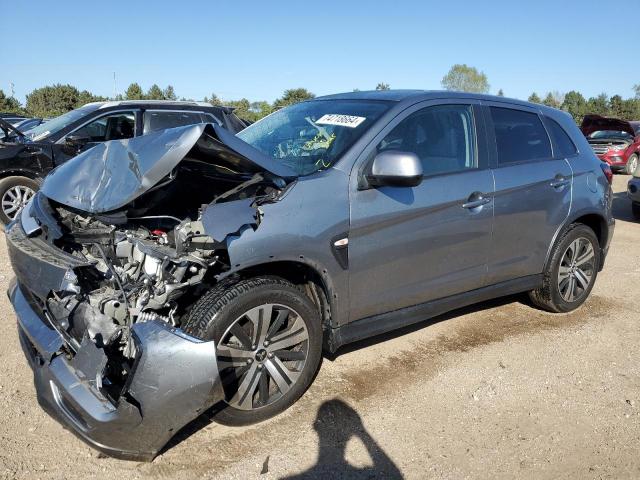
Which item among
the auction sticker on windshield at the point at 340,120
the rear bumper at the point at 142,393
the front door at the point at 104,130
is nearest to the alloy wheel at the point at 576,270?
the auction sticker on windshield at the point at 340,120

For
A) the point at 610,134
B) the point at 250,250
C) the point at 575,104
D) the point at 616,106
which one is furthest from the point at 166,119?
the point at 575,104

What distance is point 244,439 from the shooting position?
2.89 metres

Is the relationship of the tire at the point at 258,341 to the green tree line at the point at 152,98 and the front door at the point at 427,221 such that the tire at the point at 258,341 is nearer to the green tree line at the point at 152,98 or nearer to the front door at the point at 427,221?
the front door at the point at 427,221

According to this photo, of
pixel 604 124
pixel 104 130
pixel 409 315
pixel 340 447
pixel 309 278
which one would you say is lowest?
pixel 340 447

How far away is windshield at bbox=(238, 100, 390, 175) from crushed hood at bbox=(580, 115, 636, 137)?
14201 mm

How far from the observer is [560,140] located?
4523mm

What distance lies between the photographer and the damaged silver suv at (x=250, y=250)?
2.46 metres

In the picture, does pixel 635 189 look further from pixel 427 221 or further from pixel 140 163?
pixel 140 163

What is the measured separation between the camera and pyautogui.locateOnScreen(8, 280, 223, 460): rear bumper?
91.8 inches

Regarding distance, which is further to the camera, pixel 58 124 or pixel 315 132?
pixel 58 124

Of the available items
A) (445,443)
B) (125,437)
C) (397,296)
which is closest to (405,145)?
(397,296)

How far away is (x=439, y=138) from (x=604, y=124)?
A: 14.4 m

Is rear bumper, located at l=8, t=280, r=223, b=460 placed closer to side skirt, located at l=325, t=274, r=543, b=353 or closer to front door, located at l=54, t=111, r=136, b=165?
side skirt, located at l=325, t=274, r=543, b=353

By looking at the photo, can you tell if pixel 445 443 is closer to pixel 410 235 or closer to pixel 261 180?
pixel 410 235
